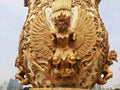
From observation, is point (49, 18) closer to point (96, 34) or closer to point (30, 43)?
point (30, 43)

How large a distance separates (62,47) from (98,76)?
16.9 inches

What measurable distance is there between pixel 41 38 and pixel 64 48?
0.24 metres

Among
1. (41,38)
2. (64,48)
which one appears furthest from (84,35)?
(41,38)

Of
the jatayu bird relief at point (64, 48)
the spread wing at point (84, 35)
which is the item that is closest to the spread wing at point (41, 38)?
the jatayu bird relief at point (64, 48)

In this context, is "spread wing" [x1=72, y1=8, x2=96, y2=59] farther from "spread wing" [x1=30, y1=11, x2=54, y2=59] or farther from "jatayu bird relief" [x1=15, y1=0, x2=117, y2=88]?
"spread wing" [x1=30, y1=11, x2=54, y2=59]

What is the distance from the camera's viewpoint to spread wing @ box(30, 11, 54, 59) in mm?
2119

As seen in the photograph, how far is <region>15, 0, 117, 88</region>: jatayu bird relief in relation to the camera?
204 cm

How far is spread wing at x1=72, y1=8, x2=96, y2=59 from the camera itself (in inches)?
83.0

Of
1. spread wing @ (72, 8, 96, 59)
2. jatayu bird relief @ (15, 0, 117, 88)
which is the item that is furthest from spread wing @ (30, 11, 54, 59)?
spread wing @ (72, 8, 96, 59)

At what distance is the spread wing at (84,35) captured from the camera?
2.11 meters

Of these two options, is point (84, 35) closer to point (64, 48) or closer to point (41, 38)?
point (64, 48)

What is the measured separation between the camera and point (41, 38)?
7.09 feet

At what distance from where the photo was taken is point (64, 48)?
208 cm

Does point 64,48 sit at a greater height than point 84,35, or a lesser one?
lesser
